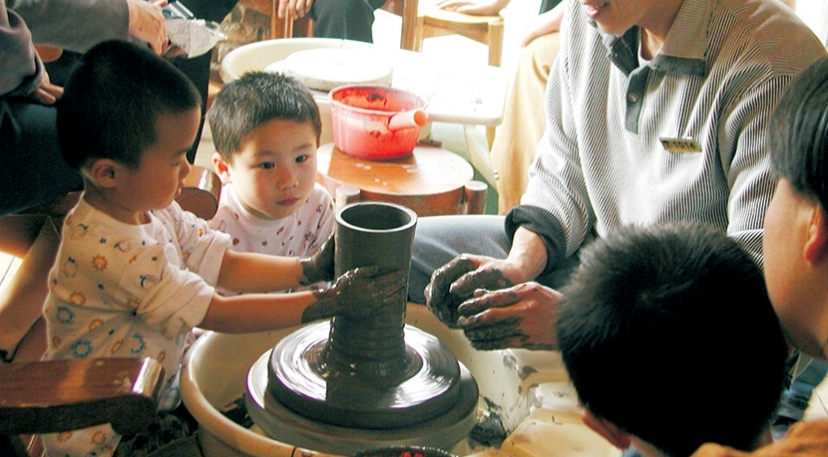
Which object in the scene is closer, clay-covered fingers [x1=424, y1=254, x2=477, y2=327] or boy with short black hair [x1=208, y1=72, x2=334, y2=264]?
clay-covered fingers [x1=424, y1=254, x2=477, y2=327]

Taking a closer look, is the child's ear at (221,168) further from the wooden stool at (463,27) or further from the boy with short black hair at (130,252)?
the wooden stool at (463,27)

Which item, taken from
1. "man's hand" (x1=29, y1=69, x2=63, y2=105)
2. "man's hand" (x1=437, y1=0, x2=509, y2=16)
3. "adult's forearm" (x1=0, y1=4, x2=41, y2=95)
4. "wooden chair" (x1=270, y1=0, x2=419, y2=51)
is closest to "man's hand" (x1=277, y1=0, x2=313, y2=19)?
"wooden chair" (x1=270, y1=0, x2=419, y2=51)

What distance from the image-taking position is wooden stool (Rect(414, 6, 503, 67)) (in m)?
4.92

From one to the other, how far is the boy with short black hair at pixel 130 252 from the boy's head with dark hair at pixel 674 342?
0.55m

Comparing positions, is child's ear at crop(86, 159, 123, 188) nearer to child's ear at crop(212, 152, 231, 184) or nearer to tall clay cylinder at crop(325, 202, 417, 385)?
tall clay cylinder at crop(325, 202, 417, 385)

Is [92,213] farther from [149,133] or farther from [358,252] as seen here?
[358,252]

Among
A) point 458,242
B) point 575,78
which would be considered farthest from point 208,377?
point 575,78

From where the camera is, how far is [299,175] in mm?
2182

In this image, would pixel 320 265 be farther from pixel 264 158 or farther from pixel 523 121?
pixel 523 121

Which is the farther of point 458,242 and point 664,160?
point 458,242

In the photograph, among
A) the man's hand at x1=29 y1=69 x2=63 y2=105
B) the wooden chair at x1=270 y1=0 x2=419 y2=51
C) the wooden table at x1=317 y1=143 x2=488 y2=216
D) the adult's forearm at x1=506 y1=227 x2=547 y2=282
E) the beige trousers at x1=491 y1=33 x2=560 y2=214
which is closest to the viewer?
the adult's forearm at x1=506 y1=227 x2=547 y2=282

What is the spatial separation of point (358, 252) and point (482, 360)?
60cm

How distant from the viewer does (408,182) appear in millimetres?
2754

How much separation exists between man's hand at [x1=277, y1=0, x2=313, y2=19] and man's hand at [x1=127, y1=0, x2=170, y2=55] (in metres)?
2.08
